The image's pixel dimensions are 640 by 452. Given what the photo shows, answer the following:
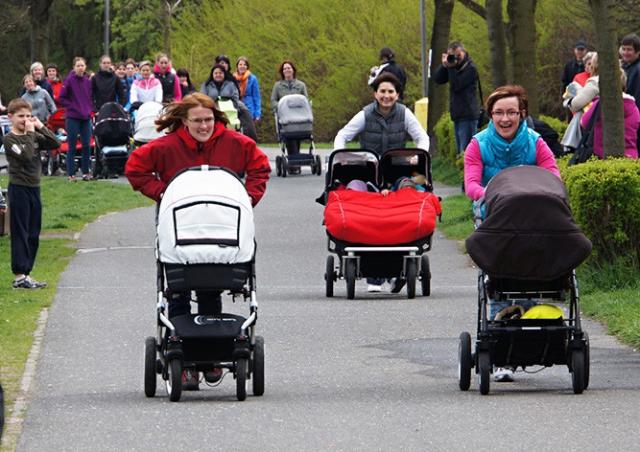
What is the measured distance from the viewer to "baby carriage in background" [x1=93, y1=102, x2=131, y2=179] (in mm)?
30828

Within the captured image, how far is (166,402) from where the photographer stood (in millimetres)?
10055

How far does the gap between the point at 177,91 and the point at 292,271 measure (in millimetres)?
16200

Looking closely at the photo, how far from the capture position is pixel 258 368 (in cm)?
1020

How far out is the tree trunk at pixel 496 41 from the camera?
83.1 feet

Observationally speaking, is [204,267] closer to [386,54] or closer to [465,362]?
[465,362]

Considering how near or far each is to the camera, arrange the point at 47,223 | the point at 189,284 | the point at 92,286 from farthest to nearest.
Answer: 1. the point at 47,223
2. the point at 92,286
3. the point at 189,284

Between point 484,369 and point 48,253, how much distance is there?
1013 centimetres

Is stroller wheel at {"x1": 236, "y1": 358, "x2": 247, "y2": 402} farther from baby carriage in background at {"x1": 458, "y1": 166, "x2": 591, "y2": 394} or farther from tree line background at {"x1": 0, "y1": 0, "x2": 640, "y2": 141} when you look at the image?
tree line background at {"x1": 0, "y1": 0, "x2": 640, "y2": 141}

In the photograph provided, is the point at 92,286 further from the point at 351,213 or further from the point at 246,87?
the point at 246,87

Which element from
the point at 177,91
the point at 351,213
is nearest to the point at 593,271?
the point at 351,213

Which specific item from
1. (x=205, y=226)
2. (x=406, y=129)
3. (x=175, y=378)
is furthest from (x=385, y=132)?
(x=175, y=378)

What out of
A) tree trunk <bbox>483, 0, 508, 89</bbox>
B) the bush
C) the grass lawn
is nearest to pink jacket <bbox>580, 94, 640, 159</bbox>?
the bush

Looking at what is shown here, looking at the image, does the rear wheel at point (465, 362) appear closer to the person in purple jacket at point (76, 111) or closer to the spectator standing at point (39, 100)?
the person in purple jacket at point (76, 111)

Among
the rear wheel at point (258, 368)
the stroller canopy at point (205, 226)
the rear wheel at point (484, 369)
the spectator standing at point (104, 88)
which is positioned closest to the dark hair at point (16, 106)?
the stroller canopy at point (205, 226)
